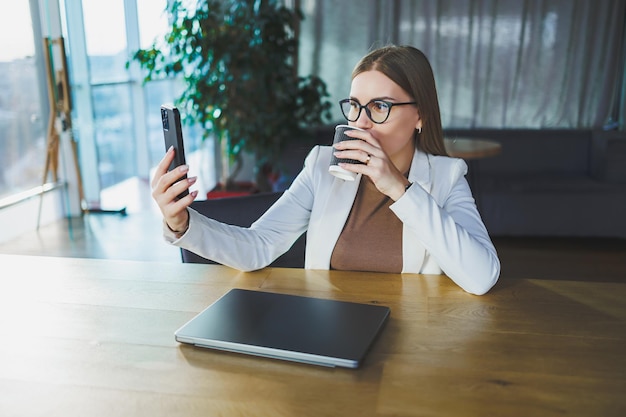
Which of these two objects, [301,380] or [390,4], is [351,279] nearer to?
[301,380]

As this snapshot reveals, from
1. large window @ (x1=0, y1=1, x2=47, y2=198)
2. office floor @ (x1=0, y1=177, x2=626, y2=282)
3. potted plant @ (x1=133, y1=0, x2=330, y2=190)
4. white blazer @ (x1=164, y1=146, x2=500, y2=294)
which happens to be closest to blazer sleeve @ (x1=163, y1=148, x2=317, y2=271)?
white blazer @ (x1=164, y1=146, x2=500, y2=294)

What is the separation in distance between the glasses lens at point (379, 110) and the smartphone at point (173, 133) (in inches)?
18.0

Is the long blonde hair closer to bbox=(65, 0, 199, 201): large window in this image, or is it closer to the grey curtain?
bbox=(65, 0, 199, 201): large window

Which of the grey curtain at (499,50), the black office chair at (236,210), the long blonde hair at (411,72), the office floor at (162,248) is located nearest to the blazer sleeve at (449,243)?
the long blonde hair at (411,72)

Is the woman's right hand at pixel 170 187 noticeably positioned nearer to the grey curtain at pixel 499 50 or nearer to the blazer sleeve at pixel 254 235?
A: the blazer sleeve at pixel 254 235

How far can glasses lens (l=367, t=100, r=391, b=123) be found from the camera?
1.38 meters

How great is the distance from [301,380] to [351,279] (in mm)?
425

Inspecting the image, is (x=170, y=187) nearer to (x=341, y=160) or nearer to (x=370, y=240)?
(x=341, y=160)

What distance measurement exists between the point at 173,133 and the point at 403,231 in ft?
2.00

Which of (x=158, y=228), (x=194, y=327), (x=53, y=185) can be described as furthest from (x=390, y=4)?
(x=194, y=327)

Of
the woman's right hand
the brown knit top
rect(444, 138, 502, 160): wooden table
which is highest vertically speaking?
the woman's right hand

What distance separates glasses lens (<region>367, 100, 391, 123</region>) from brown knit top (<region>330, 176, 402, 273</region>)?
0.25m

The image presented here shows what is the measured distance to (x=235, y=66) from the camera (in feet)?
12.4

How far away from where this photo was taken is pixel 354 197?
1.55m
